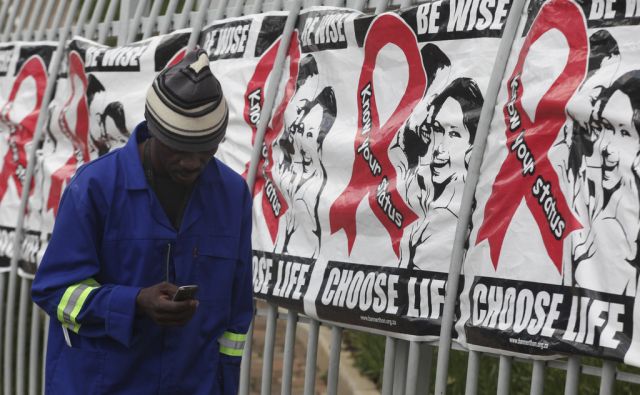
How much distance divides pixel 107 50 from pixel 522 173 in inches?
131

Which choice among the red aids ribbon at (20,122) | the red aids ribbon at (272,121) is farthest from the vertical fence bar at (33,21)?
the red aids ribbon at (272,121)

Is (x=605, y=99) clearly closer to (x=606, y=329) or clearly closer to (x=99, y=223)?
(x=606, y=329)

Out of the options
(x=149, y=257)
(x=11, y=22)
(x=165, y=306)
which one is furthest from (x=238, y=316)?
(x=11, y=22)

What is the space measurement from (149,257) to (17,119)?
4.03 meters

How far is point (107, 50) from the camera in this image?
662cm

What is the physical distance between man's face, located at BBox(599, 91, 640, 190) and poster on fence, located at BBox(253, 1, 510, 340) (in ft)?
2.04

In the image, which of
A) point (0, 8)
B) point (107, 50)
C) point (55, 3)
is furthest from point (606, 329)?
point (0, 8)

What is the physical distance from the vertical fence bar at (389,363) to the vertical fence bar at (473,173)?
436 mm

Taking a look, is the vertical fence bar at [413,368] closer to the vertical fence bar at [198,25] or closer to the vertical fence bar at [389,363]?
the vertical fence bar at [389,363]

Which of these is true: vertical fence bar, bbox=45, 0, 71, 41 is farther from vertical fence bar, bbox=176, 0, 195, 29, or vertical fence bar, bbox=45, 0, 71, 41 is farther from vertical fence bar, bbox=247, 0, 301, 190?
vertical fence bar, bbox=247, 0, 301, 190

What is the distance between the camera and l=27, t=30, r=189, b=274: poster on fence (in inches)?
247

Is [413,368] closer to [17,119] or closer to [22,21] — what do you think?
[17,119]

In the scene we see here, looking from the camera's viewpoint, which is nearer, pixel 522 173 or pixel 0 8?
pixel 522 173

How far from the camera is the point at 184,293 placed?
3.53 meters
